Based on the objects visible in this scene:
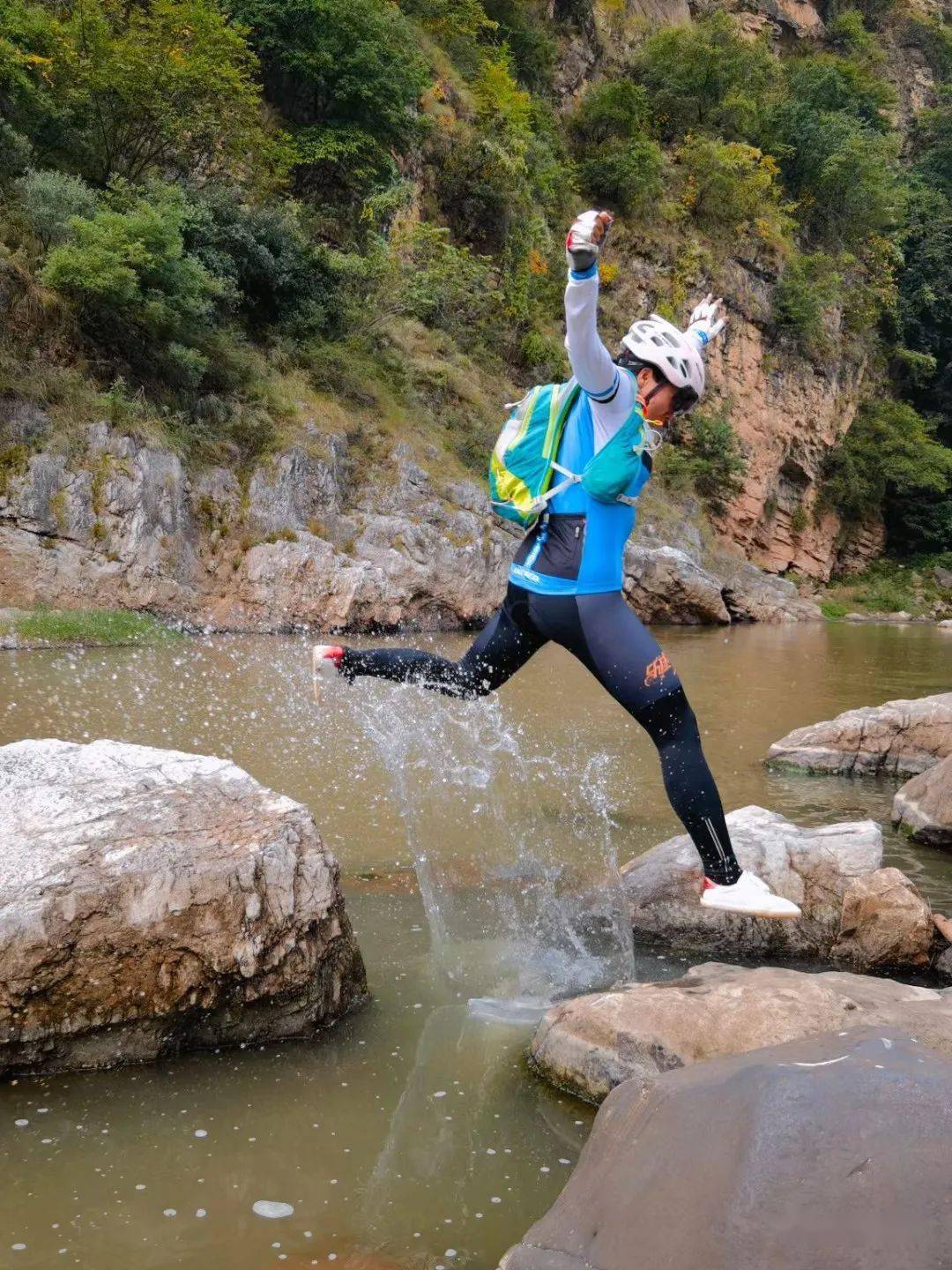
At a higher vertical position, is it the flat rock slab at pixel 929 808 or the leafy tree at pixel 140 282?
the leafy tree at pixel 140 282

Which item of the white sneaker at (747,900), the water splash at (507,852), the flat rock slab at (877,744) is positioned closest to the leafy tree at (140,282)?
the water splash at (507,852)

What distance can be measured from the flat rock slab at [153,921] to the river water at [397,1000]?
117mm

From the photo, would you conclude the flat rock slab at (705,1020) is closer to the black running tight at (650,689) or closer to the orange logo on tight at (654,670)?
the black running tight at (650,689)

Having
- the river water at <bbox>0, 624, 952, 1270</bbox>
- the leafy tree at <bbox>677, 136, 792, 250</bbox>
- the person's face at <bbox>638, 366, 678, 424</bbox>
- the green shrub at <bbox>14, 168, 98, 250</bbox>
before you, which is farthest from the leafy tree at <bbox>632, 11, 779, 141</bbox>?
the person's face at <bbox>638, 366, 678, 424</bbox>

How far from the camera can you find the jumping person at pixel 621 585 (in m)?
3.66

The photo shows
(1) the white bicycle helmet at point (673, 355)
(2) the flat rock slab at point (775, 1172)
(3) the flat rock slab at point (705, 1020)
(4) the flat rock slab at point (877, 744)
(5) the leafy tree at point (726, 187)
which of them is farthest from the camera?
(5) the leafy tree at point (726, 187)

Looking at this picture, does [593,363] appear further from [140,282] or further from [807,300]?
[807,300]

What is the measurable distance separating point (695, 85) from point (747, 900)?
38709mm

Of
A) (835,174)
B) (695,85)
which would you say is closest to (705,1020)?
(695,85)

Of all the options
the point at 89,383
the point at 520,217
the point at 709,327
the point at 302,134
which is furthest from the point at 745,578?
the point at 709,327

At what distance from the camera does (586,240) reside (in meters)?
3.27

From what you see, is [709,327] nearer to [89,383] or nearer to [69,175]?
[89,383]

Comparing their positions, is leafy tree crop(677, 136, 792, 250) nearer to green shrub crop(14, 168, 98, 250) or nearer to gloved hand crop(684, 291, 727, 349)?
green shrub crop(14, 168, 98, 250)

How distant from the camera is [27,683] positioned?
9.91 meters
